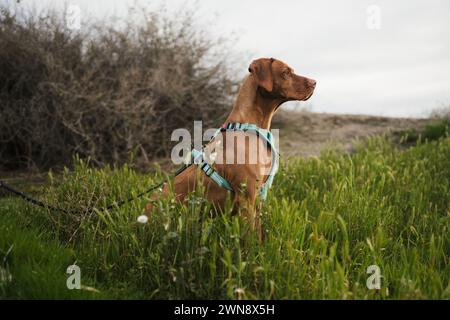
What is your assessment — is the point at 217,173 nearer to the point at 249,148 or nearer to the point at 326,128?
the point at 249,148

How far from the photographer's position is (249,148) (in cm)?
317

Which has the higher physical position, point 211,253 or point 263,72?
point 263,72

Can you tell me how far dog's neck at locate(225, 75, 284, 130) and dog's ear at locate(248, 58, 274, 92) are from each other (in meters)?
0.07

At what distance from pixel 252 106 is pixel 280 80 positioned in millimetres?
269

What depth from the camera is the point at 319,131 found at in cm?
919

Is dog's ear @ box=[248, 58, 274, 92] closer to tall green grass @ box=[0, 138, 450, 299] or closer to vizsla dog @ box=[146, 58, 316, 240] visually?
vizsla dog @ box=[146, 58, 316, 240]

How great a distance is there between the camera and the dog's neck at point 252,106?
130 inches

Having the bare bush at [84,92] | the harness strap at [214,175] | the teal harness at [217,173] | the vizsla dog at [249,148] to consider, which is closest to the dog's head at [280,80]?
the vizsla dog at [249,148]

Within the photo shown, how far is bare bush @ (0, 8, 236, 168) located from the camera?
669 cm

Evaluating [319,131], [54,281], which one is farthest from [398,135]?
[54,281]

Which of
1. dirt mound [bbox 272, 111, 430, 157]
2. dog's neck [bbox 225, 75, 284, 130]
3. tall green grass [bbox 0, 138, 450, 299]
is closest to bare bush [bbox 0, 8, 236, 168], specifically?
dirt mound [bbox 272, 111, 430, 157]

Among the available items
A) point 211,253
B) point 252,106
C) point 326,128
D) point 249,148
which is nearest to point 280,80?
point 252,106

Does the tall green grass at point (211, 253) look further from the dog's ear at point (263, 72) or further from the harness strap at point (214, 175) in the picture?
the dog's ear at point (263, 72)

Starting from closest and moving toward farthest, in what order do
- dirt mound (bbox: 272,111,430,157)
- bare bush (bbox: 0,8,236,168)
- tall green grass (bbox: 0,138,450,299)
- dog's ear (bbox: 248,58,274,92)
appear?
1. tall green grass (bbox: 0,138,450,299)
2. dog's ear (bbox: 248,58,274,92)
3. bare bush (bbox: 0,8,236,168)
4. dirt mound (bbox: 272,111,430,157)
